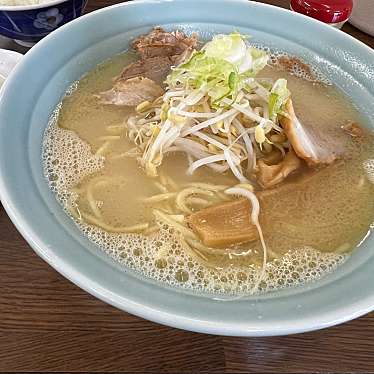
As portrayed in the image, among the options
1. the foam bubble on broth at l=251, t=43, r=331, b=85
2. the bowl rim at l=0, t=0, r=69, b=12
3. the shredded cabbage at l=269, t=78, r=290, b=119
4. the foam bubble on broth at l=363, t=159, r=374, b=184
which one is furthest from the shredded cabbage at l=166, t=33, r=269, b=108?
the bowl rim at l=0, t=0, r=69, b=12

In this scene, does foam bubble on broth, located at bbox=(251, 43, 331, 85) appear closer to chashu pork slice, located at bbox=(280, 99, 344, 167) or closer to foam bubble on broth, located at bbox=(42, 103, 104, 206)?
chashu pork slice, located at bbox=(280, 99, 344, 167)

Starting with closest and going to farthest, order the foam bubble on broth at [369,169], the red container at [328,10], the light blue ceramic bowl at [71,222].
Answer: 1. the light blue ceramic bowl at [71,222]
2. the foam bubble on broth at [369,169]
3. the red container at [328,10]

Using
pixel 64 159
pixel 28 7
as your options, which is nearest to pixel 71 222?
pixel 64 159

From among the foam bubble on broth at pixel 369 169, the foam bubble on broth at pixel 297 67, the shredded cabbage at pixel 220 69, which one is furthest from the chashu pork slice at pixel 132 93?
the foam bubble on broth at pixel 369 169

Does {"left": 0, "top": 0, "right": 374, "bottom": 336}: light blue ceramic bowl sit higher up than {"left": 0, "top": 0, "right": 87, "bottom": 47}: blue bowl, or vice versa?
{"left": 0, "top": 0, "right": 374, "bottom": 336}: light blue ceramic bowl

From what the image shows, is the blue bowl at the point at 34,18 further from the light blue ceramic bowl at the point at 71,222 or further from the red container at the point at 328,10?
the red container at the point at 328,10

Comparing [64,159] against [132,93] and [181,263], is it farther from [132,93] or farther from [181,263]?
[181,263]
